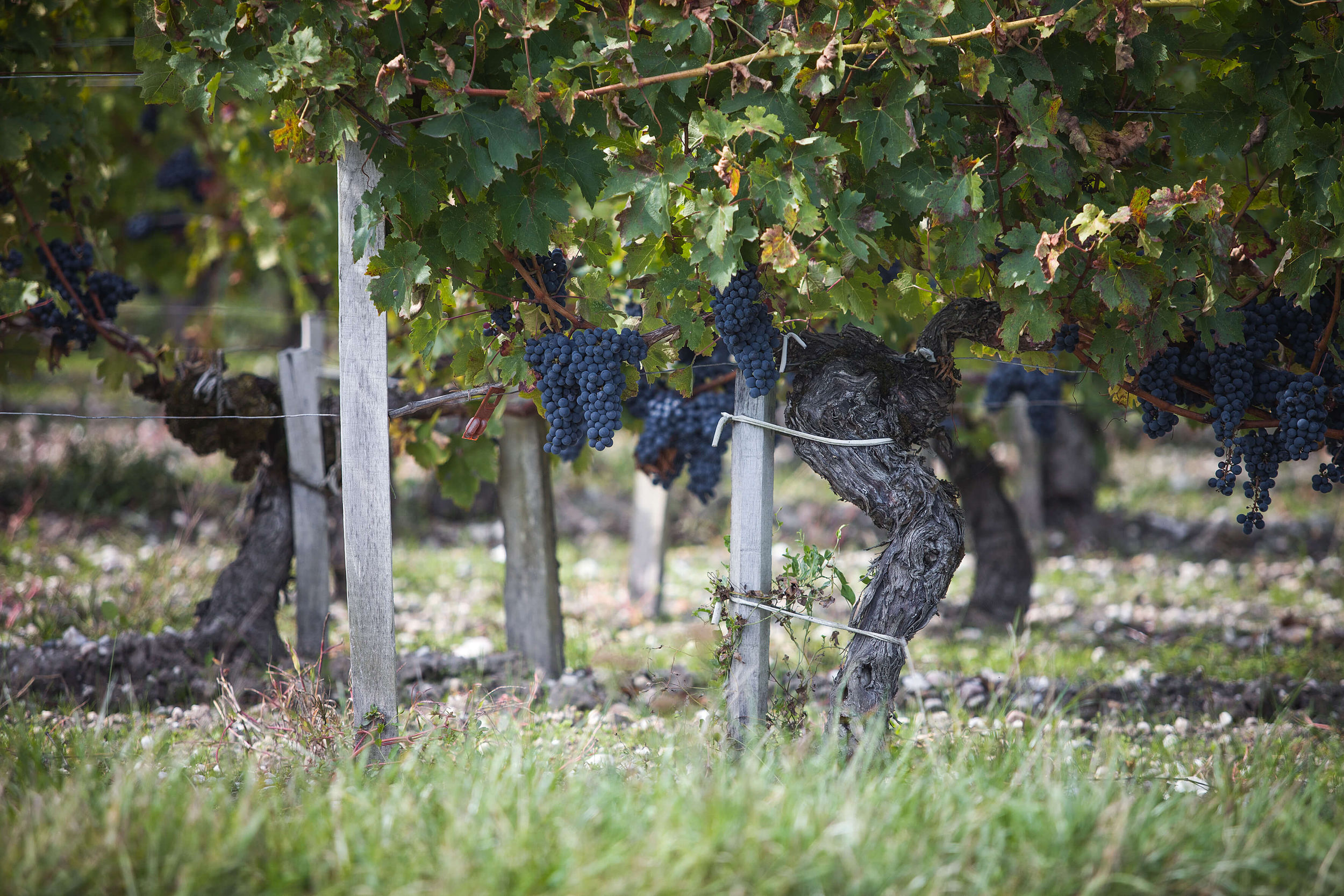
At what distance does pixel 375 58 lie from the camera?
8.38 ft

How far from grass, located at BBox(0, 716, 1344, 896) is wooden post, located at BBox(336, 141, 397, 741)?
39cm

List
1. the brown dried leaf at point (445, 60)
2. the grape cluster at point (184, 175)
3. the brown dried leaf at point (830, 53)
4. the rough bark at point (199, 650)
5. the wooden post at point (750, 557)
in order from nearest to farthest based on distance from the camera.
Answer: the brown dried leaf at point (830, 53), the brown dried leaf at point (445, 60), the wooden post at point (750, 557), the rough bark at point (199, 650), the grape cluster at point (184, 175)

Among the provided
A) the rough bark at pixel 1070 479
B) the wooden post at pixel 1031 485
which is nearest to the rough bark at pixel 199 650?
the wooden post at pixel 1031 485

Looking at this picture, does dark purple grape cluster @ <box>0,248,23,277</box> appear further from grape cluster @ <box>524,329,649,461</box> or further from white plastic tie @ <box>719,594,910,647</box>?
white plastic tie @ <box>719,594,910,647</box>

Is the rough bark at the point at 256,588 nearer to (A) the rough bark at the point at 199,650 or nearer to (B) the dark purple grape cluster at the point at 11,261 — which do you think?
(A) the rough bark at the point at 199,650

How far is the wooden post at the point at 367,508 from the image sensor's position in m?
2.85

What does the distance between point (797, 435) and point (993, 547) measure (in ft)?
11.1

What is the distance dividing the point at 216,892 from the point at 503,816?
54 centimetres

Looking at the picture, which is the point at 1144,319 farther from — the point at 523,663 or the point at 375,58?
the point at 523,663

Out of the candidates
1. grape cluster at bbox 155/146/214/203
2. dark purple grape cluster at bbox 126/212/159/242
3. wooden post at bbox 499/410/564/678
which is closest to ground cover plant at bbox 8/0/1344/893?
wooden post at bbox 499/410/564/678

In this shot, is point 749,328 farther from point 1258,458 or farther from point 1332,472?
point 1332,472

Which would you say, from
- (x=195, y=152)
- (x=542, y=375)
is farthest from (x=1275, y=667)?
(x=195, y=152)

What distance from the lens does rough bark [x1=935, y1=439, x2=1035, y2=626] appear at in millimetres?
5781

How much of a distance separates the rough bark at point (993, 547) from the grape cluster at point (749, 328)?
328 centimetres
